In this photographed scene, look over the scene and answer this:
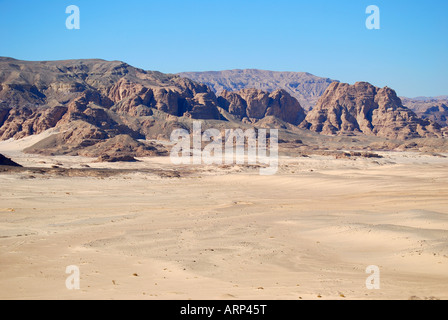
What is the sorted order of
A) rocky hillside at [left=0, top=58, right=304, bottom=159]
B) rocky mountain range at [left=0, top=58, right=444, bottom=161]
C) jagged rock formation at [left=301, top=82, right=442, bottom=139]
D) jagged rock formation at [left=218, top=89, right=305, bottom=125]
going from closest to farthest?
1. rocky hillside at [left=0, top=58, right=304, bottom=159]
2. rocky mountain range at [left=0, top=58, right=444, bottom=161]
3. jagged rock formation at [left=301, top=82, right=442, bottom=139]
4. jagged rock formation at [left=218, top=89, right=305, bottom=125]

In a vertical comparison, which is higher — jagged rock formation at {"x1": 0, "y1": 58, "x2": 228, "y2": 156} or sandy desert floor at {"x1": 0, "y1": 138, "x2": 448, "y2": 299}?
jagged rock formation at {"x1": 0, "y1": 58, "x2": 228, "y2": 156}

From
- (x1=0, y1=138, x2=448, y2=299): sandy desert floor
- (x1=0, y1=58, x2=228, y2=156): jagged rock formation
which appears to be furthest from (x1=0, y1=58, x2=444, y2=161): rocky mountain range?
(x1=0, y1=138, x2=448, y2=299): sandy desert floor

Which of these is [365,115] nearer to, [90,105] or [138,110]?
[138,110]

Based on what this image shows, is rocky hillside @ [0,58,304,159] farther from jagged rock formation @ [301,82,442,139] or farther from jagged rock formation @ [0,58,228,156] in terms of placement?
jagged rock formation @ [301,82,442,139]
